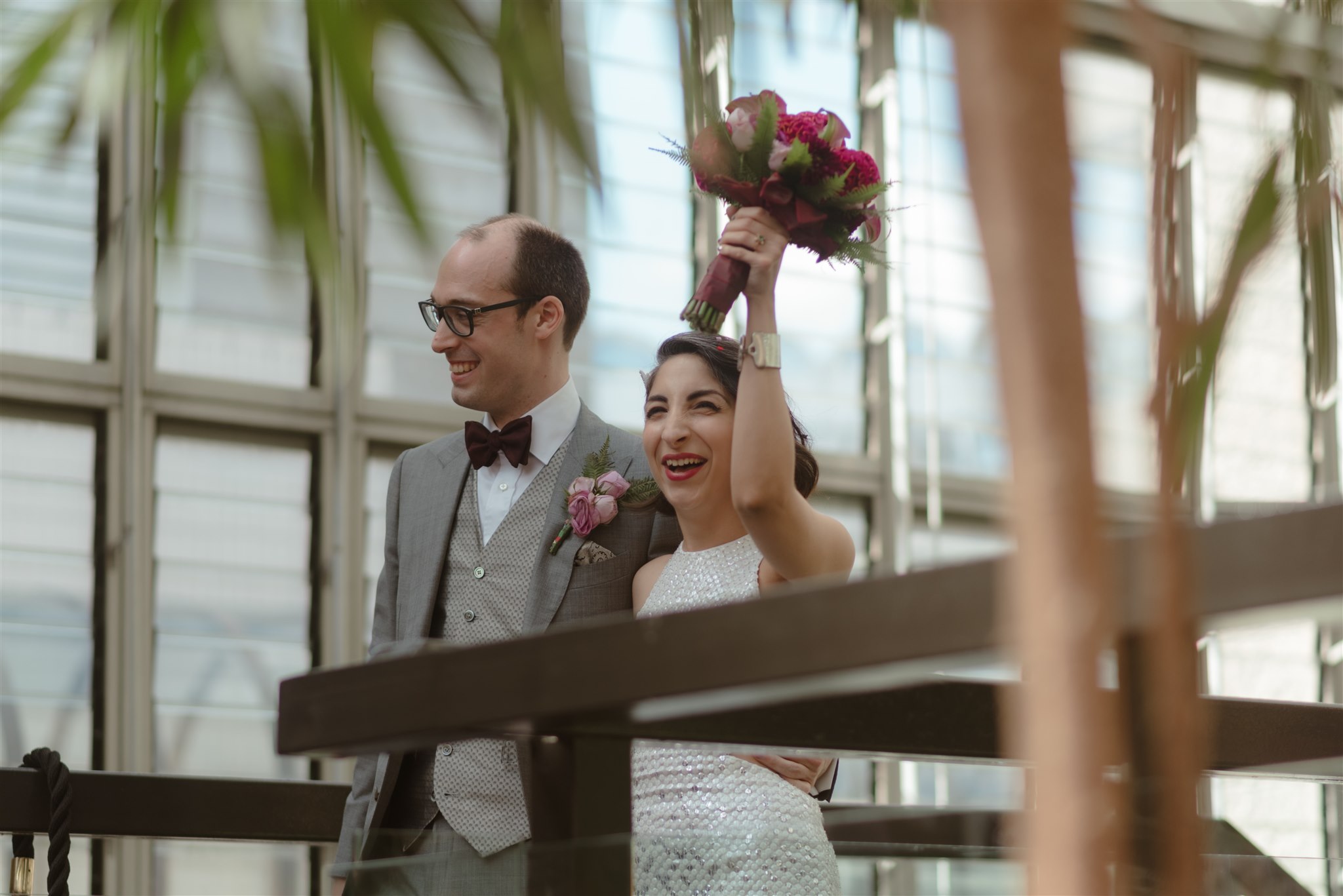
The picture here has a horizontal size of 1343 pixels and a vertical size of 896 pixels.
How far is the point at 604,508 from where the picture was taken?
246 cm

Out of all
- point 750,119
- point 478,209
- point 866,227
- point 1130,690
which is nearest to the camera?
point 1130,690

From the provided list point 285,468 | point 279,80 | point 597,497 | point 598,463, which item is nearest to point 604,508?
point 597,497

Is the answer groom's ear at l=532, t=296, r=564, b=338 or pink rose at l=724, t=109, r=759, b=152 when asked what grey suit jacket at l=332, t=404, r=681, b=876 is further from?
pink rose at l=724, t=109, r=759, b=152

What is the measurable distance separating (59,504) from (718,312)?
5674 millimetres

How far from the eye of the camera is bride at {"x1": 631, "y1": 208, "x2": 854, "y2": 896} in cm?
203

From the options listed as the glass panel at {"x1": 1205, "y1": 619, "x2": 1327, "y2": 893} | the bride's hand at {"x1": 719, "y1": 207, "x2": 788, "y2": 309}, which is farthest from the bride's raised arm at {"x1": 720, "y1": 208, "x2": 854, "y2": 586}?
the glass panel at {"x1": 1205, "y1": 619, "x2": 1327, "y2": 893}

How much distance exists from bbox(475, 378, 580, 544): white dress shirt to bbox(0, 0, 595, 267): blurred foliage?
208 centimetres

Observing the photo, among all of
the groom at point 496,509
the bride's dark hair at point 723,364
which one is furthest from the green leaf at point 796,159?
the groom at point 496,509

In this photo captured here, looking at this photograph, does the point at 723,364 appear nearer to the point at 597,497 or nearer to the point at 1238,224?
the point at 597,497

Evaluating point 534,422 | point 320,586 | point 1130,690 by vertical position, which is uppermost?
point 320,586

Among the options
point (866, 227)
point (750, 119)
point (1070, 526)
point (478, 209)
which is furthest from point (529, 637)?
point (478, 209)

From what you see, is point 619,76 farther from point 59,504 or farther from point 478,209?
point 478,209

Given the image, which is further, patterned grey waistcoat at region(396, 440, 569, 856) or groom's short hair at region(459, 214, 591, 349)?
groom's short hair at region(459, 214, 591, 349)

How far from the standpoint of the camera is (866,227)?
221 cm
